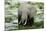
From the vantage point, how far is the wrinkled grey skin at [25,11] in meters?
1.31

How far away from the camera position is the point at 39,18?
1376 millimetres

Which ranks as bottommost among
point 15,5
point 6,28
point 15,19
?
point 6,28

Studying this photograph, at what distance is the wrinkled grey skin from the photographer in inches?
51.4

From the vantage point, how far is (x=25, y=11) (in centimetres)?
132

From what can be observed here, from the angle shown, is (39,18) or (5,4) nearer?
(5,4)

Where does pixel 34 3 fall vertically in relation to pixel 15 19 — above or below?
above

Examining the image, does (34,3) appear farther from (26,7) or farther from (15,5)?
(15,5)

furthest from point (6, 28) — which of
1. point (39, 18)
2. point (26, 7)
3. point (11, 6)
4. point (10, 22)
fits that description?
point (39, 18)

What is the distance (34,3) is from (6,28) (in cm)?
59

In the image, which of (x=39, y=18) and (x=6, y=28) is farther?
(x=39, y=18)

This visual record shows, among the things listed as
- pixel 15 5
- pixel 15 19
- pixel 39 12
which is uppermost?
pixel 15 5

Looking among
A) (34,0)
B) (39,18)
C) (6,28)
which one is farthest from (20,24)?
(34,0)

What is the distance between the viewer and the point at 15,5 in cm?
129

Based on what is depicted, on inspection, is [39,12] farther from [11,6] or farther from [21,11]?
[11,6]
